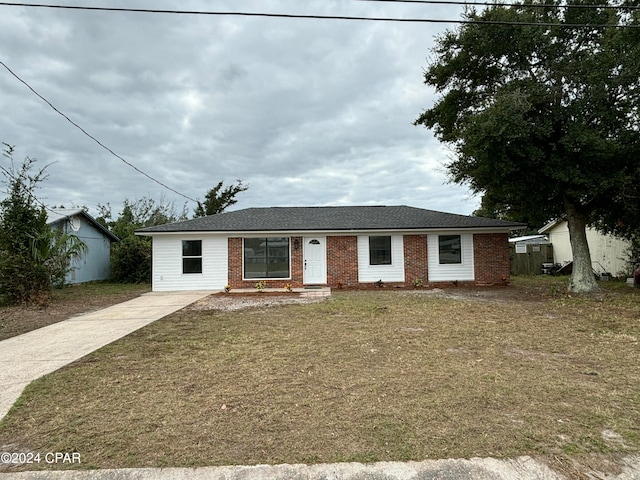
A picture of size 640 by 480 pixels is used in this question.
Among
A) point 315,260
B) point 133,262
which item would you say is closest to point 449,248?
point 315,260

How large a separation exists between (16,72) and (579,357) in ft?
47.4

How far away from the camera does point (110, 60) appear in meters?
10.4

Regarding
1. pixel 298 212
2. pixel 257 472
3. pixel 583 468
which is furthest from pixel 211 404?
pixel 298 212

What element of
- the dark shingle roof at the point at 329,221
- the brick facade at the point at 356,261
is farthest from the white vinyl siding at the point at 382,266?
the dark shingle roof at the point at 329,221

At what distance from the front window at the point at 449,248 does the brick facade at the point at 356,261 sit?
65 cm

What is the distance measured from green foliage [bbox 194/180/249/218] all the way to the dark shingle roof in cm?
1777

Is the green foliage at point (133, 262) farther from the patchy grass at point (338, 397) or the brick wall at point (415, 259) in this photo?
the patchy grass at point (338, 397)

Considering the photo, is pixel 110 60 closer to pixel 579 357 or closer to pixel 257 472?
pixel 257 472

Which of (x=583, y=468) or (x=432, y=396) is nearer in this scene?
(x=583, y=468)

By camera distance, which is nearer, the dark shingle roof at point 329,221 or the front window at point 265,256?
the dark shingle roof at point 329,221

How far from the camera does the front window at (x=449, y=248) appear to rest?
583 inches

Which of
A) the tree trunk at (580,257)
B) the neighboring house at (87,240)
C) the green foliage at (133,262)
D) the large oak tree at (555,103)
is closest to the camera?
the large oak tree at (555,103)

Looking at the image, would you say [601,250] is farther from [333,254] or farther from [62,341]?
[62,341]

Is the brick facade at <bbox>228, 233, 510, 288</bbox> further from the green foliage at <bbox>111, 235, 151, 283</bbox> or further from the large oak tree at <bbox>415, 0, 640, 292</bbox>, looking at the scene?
the green foliage at <bbox>111, 235, 151, 283</bbox>
